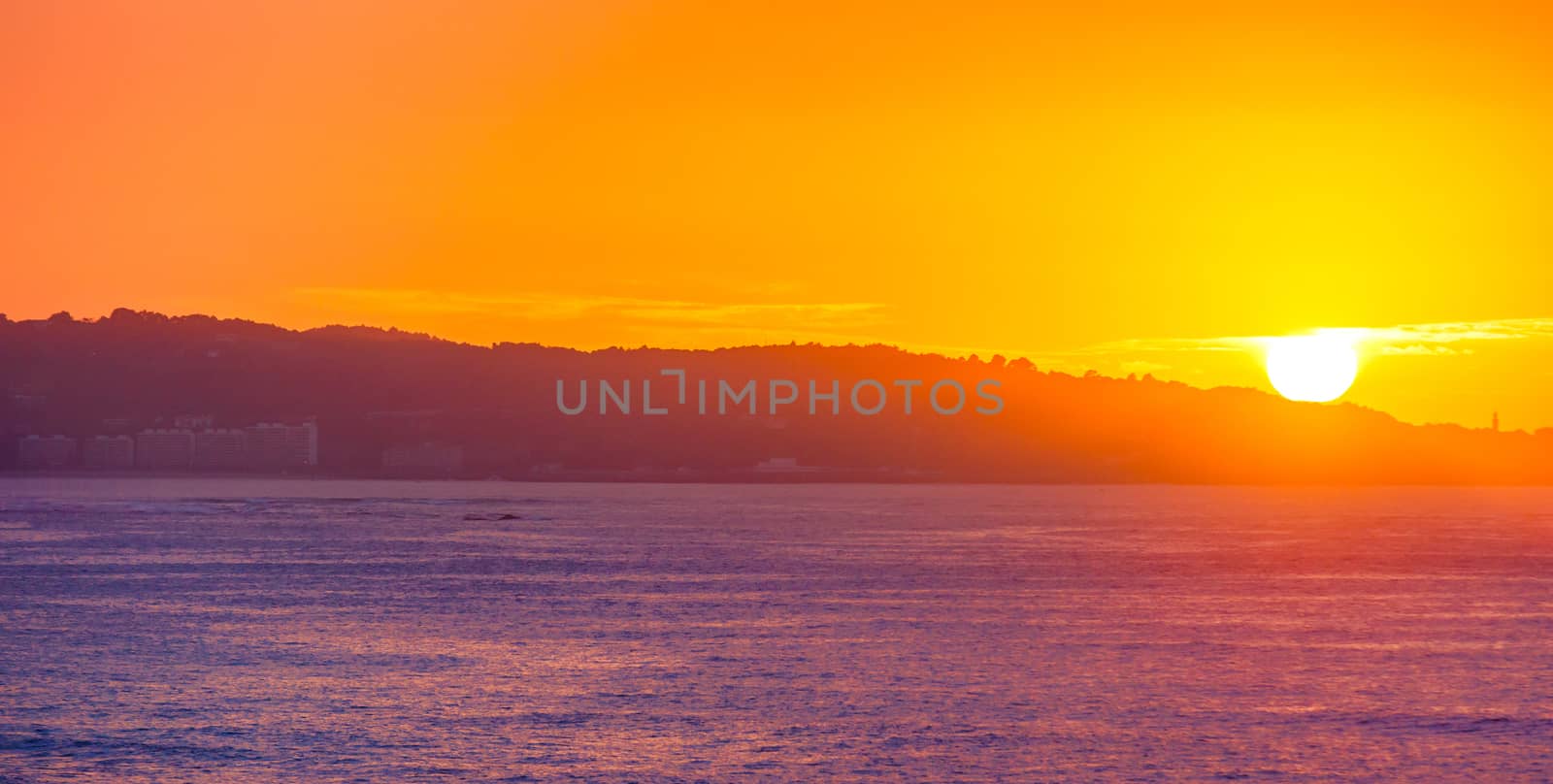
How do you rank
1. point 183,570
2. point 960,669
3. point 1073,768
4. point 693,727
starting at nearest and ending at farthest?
point 1073,768 < point 693,727 < point 960,669 < point 183,570

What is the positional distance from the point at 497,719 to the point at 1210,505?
17480 centimetres

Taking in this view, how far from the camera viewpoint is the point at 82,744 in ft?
83.7

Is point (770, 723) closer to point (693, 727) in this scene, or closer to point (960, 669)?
point (693, 727)

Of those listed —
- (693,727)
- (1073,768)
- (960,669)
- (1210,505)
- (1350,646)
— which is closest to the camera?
(1073,768)

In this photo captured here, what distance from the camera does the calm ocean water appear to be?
2489 centimetres

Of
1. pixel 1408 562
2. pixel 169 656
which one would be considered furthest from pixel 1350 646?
pixel 1408 562

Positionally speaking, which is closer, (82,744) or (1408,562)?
(82,744)

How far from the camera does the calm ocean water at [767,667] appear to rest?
24.9m

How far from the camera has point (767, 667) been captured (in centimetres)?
3503

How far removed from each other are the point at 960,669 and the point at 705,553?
4752 cm

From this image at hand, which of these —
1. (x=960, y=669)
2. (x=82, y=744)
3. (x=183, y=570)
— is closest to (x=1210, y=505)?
(x=183, y=570)

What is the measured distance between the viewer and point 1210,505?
19338cm

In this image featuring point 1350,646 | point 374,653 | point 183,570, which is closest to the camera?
point 374,653

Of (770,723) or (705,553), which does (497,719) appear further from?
(705,553)
